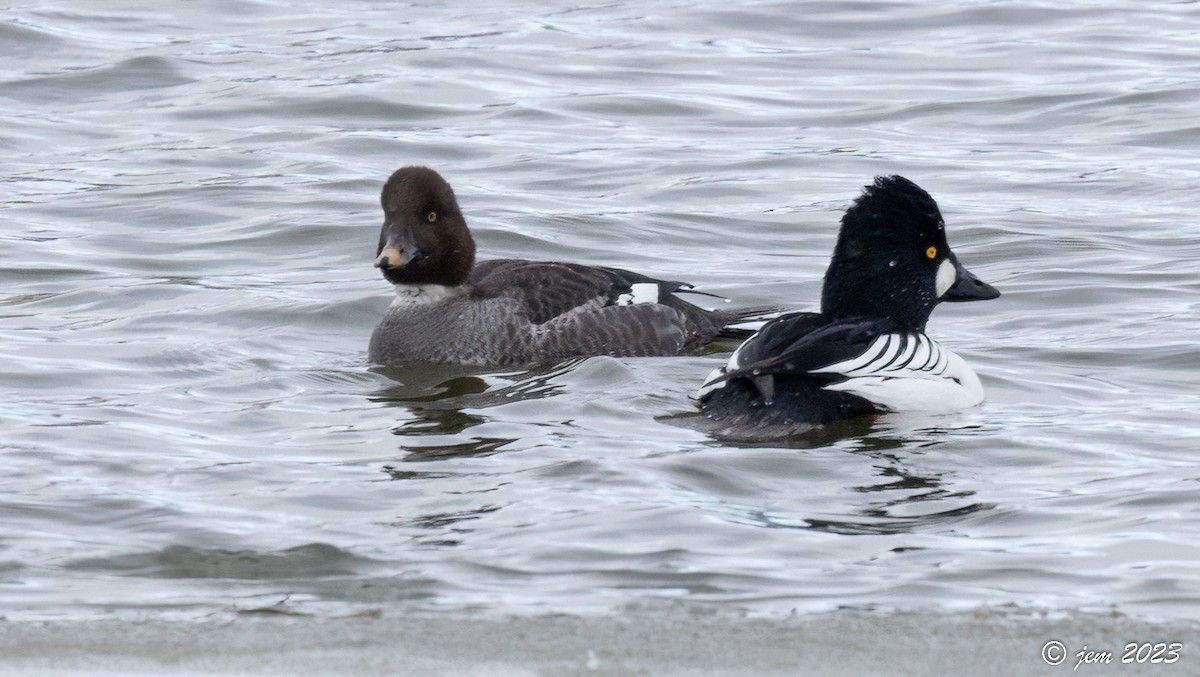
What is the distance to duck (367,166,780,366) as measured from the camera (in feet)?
29.4

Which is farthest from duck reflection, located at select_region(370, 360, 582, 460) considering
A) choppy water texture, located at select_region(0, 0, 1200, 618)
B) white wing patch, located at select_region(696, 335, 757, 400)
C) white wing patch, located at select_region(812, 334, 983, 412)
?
white wing patch, located at select_region(812, 334, 983, 412)

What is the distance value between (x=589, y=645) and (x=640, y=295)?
182 inches

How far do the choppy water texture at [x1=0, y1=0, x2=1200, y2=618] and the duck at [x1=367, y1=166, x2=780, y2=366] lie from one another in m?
0.18

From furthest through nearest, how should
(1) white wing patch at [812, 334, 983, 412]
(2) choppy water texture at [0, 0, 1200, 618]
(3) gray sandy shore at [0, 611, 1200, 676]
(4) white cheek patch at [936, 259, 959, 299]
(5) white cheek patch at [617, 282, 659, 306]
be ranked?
1. (5) white cheek patch at [617, 282, 659, 306]
2. (4) white cheek patch at [936, 259, 959, 299]
3. (1) white wing patch at [812, 334, 983, 412]
4. (2) choppy water texture at [0, 0, 1200, 618]
5. (3) gray sandy shore at [0, 611, 1200, 676]

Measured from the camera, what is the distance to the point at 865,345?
7598 millimetres

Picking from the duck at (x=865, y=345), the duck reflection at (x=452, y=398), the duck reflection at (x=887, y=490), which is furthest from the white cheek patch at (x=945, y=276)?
the duck reflection at (x=452, y=398)

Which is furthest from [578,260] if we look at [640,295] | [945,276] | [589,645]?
[589,645]

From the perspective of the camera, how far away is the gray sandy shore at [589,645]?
459 centimetres

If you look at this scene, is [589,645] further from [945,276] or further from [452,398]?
[945,276]

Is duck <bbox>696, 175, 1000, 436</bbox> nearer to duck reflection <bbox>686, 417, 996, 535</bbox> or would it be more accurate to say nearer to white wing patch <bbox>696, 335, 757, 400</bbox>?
white wing patch <bbox>696, 335, 757, 400</bbox>

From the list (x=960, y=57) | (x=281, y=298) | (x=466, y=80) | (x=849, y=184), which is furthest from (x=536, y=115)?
(x=281, y=298)

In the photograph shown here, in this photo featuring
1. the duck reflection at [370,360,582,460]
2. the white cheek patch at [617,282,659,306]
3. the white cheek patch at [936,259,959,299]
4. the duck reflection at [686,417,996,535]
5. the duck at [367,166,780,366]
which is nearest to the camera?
the duck reflection at [686,417,996,535]

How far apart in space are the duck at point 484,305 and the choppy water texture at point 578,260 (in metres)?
0.18

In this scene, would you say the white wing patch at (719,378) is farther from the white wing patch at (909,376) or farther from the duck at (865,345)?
the white wing patch at (909,376)
